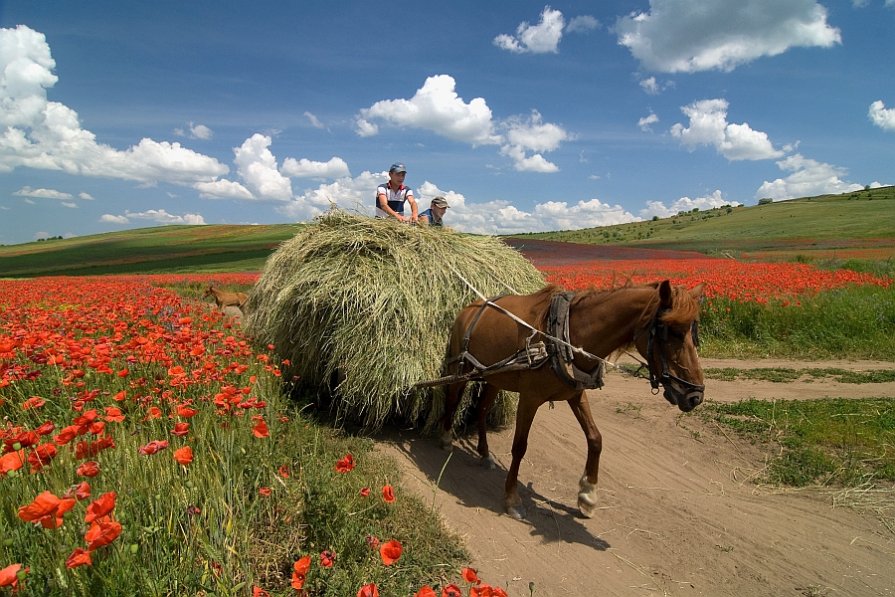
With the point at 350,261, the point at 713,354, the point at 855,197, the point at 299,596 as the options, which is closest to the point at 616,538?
the point at 299,596

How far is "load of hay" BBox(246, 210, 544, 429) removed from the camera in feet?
16.2

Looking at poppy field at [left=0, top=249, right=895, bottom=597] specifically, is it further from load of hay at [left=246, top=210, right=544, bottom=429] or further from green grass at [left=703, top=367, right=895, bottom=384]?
green grass at [left=703, top=367, right=895, bottom=384]

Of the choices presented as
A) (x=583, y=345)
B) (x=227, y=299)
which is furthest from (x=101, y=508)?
(x=227, y=299)

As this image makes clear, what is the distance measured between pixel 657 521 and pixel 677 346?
6.30ft

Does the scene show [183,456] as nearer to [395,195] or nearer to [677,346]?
[677,346]

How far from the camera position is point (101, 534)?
4.95ft

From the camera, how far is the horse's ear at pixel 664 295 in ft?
11.0

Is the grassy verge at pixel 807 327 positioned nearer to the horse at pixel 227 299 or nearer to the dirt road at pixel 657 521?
the dirt road at pixel 657 521

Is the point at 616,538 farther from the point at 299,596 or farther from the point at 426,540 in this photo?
the point at 299,596

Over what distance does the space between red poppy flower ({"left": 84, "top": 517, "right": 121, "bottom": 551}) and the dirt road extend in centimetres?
192

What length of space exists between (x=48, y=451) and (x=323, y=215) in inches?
176

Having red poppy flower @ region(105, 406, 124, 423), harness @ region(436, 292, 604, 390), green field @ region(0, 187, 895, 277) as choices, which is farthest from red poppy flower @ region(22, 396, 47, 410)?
green field @ region(0, 187, 895, 277)

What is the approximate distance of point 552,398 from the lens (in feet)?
13.8

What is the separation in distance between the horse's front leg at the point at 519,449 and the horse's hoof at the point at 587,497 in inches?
21.5
